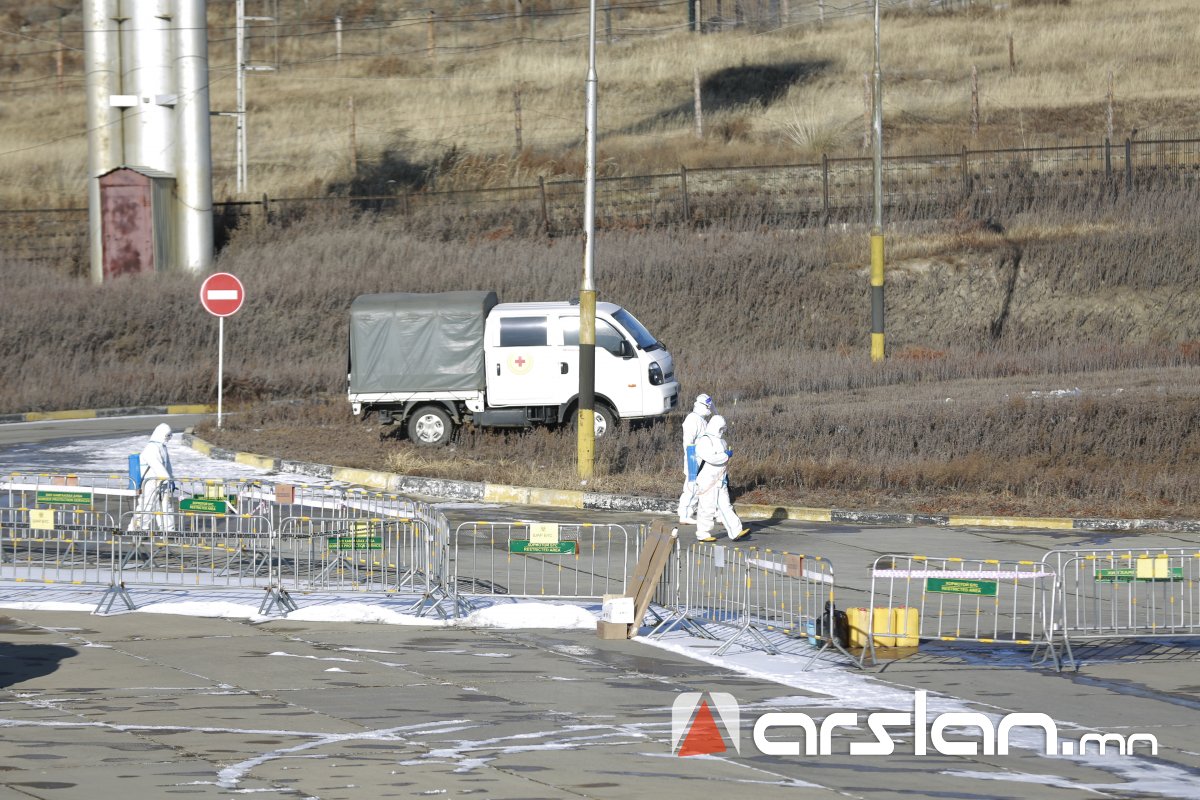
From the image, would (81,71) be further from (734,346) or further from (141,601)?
(141,601)

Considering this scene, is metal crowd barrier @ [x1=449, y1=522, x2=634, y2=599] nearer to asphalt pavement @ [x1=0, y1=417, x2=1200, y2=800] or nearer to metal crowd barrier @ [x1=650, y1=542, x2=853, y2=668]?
metal crowd barrier @ [x1=650, y1=542, x2=853, y2=668]

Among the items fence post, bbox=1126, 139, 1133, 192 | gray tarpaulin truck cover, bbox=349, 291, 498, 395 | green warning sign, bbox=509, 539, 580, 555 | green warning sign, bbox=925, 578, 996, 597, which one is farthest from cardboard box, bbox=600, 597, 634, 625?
fence post, bbox=1126, 139, 1133, 192

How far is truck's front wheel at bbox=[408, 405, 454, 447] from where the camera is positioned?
80.4ft

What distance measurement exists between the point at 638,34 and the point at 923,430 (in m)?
54.3

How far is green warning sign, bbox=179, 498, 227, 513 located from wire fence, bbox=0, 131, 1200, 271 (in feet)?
Result: 100.0

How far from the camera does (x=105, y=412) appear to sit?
1288 inches

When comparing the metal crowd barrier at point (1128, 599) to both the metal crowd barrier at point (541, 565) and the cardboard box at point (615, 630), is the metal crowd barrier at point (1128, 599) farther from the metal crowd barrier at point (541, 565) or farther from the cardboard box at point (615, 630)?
the metal crowd barrier at point (541, 565)

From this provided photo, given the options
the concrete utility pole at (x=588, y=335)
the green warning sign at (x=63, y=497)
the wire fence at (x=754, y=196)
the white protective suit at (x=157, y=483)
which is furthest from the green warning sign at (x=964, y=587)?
the wire fence at (x=754, y=196)

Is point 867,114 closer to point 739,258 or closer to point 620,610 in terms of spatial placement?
point 739,258

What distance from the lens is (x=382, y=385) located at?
24.7 m

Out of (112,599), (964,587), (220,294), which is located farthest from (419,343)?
(964,587)

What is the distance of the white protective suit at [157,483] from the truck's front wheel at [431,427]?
7.95 m

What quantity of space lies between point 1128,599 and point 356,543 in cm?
669

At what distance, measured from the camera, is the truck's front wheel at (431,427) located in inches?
965
